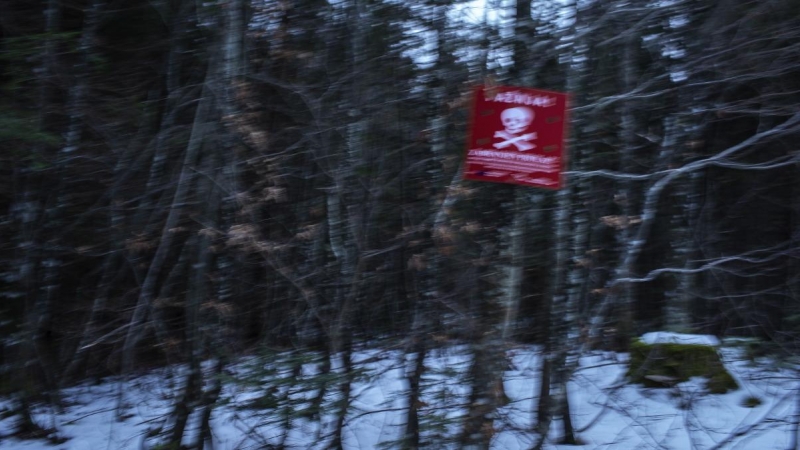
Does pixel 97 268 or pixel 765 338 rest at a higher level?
pixel 97 268

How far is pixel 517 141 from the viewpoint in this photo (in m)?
4.42

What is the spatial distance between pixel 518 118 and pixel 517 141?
13 centimetres

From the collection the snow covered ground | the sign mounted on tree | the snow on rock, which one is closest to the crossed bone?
the sign mounted on tree

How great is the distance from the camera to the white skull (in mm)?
4406

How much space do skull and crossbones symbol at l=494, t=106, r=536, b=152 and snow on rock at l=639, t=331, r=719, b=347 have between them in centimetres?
304

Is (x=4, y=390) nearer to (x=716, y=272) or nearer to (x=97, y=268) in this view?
(x=97, y=268)

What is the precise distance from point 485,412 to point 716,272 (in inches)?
134

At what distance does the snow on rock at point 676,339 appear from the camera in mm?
6710

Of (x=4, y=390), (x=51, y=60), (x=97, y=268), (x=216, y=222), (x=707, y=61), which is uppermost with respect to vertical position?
(x=51, y=60)

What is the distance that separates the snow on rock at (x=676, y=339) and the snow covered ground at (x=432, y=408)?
21 cm

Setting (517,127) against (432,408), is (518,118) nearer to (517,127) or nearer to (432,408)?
(517,127)

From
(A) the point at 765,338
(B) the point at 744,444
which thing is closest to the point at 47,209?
(B) the point at 744,444

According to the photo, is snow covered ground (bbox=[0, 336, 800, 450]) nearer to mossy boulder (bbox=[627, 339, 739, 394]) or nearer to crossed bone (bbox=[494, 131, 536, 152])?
mossy boulder (bbox=[627, 339, 739, 394])

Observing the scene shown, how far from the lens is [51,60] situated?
19.8 feet
